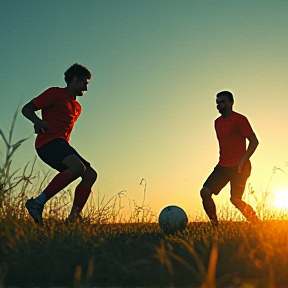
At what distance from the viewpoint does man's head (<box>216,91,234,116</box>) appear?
825 cm

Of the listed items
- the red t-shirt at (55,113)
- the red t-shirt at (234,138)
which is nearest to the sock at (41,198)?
the red t-shirt at (55,113)

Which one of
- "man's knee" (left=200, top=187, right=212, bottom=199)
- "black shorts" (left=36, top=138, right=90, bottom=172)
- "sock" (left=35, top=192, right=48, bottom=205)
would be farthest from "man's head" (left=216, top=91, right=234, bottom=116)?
"sock" (left=35, top=192, right=48, bottom=205)

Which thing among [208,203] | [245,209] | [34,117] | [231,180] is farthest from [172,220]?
[34,117]

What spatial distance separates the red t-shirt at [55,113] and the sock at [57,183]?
519mm

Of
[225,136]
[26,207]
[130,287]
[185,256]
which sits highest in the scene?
[225,136]

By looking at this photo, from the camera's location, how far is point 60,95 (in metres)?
7.01

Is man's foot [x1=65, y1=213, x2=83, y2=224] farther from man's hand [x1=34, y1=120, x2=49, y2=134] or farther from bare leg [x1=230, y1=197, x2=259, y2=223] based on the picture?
bare leg [x1=230, y1=197, x2=259, y2=223]

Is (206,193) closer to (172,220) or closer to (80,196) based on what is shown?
(172,220)

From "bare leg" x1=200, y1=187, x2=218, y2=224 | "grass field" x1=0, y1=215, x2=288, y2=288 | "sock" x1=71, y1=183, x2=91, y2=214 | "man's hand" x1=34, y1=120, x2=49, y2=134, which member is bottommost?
"grass field" x1=0, y1=215, x2=288, y2=288

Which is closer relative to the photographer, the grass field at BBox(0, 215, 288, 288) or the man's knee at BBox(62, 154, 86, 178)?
the grass field at BBox(0, 215, 288, 288)

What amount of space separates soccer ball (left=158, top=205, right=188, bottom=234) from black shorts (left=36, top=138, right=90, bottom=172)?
4.86 feet

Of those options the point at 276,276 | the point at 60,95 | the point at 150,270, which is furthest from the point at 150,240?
the point at 60,95

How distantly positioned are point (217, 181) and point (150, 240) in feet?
8.91

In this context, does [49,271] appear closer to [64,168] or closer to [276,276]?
[276,276]
